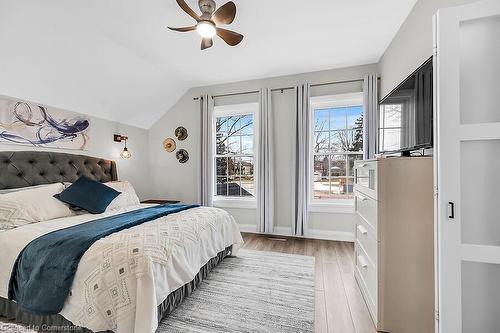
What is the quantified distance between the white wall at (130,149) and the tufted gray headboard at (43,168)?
132mm

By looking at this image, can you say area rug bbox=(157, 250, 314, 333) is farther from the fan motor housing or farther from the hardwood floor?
the fan motor housing

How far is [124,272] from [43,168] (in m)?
2.19

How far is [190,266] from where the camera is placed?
1752 millimetres

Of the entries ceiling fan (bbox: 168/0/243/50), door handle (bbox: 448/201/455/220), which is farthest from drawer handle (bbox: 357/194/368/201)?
ceiling fan (bbox: 168/0/243/50)

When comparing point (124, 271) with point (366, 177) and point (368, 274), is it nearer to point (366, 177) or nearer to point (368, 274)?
point (368, 274)

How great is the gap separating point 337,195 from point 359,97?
5.09 feet

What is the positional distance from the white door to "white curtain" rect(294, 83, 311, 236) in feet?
7.69

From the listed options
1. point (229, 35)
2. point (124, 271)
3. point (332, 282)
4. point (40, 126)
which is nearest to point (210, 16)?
point (229, 35)

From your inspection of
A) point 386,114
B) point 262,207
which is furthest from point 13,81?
point 386,114

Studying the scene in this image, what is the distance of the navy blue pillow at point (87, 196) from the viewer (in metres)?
2.28

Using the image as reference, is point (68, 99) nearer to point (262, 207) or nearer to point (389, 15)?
point (262, 207)

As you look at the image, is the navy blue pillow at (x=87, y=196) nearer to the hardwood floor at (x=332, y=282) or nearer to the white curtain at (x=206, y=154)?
the white curtain at (x=206, y=154)

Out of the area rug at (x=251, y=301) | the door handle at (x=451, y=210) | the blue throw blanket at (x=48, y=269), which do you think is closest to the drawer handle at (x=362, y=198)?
the door handle at (x=451, y=210)

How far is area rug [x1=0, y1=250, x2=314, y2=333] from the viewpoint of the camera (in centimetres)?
156
